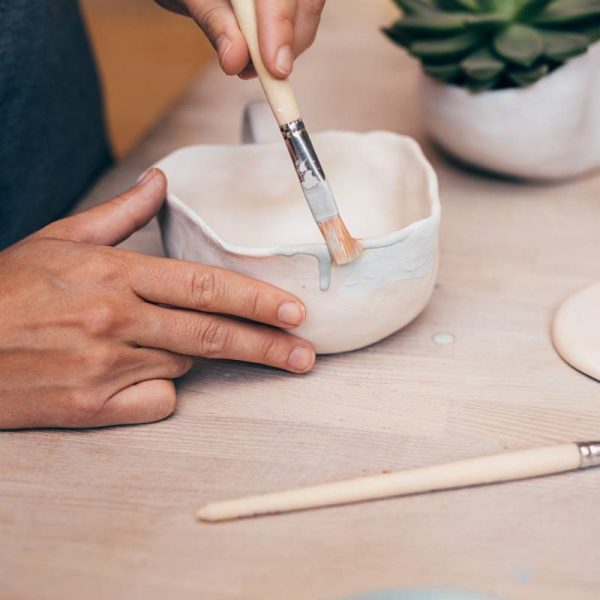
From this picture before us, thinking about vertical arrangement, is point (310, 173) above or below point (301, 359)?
above

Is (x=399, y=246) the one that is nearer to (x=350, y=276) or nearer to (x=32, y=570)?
(x=350, y=276)

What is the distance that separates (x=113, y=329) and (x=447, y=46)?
418mm

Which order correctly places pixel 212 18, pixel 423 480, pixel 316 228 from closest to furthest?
pixel 423 480 → pixel 212 18 → pixel 316 228

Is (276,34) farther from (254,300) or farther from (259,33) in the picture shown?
(254,300)

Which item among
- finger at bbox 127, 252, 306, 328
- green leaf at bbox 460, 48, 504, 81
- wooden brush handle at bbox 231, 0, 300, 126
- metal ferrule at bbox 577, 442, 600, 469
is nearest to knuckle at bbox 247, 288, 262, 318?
finger at bbox 127, 252, 306, 328

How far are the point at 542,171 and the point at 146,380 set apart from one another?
17.9 inches

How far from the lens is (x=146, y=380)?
557mm

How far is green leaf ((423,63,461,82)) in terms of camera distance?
75 cm

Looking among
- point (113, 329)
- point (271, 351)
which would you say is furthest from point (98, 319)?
point (271, 351)

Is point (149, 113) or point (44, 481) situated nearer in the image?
point (44, 481)

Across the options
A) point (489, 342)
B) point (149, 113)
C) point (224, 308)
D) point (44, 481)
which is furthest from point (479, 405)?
point (149, 113)

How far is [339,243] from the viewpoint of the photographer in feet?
1.73

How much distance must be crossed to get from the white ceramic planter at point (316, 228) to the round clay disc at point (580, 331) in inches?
4.2

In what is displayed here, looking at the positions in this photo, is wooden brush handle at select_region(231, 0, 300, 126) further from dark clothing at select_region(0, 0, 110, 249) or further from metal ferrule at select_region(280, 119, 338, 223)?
dark clothing at select_region(0, 0, 110, 249)
